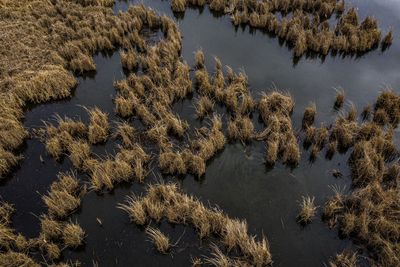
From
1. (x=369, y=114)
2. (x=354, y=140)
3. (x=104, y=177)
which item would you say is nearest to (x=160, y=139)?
(x=104, y=177)

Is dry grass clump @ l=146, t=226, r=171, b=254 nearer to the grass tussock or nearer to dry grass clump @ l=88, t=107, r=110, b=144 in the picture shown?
dry grass clump @ l=88, t=107, r=110, b=144

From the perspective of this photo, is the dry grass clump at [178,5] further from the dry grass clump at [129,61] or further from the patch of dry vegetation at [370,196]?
the patch of dry vegetation at [370,196]

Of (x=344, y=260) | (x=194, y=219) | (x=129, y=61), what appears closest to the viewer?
(x=344, y=260)

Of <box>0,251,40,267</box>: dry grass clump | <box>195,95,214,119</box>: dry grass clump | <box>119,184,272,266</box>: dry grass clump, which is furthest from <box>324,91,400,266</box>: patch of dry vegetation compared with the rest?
<box>0,251,40,267</box>: dry grass clump

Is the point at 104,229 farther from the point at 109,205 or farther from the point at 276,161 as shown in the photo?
the point at 276,161

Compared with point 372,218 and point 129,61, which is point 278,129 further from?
point 129,61

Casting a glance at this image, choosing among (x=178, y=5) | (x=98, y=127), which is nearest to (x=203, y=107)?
(x=98, y=127)

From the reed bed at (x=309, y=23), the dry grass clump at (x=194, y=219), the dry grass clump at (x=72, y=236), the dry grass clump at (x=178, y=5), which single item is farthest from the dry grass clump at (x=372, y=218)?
the dry grass clump at (x=178, y=5)
